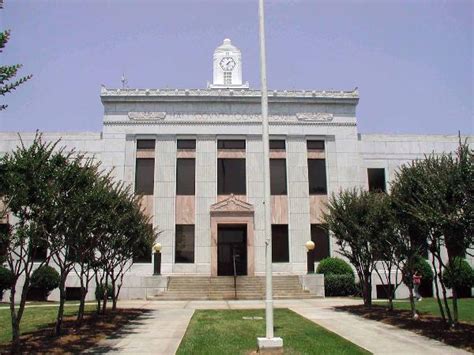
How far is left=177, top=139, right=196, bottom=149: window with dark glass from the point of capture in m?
34.1

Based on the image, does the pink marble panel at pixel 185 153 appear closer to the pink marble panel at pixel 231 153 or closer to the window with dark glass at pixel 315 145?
the pink marble panel at pixel 231 153

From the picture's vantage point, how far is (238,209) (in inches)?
1278

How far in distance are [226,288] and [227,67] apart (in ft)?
75.9

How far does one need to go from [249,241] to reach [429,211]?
20.2m

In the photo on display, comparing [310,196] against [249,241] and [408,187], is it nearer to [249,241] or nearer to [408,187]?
[249,241]

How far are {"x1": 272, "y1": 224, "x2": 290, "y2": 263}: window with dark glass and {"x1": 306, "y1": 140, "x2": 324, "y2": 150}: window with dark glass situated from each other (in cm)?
628

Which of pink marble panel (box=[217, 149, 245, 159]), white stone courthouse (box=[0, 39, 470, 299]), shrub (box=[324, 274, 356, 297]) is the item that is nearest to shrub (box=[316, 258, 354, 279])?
shrub (box=[324, 274, 356, 297])

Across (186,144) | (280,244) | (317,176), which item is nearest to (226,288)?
(280,244)

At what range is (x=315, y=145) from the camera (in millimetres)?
34625

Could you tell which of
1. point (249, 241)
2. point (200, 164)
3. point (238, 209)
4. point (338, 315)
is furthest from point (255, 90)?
point (338, 315)

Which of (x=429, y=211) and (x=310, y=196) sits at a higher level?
(x=310, y=196)

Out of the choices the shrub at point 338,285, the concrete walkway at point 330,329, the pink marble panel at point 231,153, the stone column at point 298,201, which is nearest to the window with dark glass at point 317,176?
the stone column at point 298,201

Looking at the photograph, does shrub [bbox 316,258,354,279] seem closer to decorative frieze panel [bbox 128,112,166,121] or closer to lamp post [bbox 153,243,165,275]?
lamp post [bbox 153,243,165,275]

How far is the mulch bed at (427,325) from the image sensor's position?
39.1 ft
